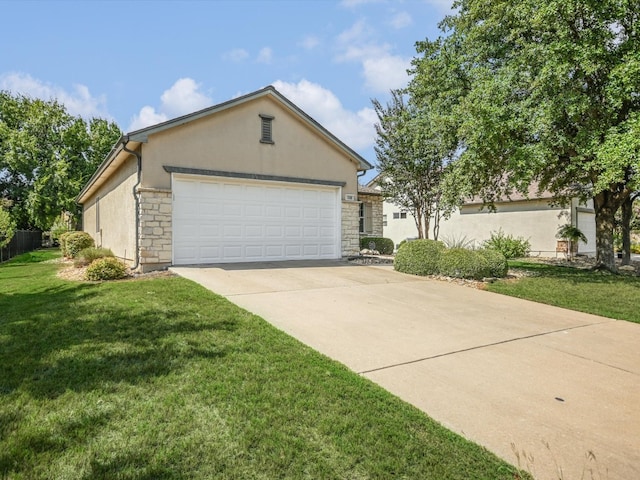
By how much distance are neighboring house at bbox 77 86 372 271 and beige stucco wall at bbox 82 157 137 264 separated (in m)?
0.04

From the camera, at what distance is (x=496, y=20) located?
10.8 meters

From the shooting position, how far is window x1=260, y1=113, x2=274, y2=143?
473 inches

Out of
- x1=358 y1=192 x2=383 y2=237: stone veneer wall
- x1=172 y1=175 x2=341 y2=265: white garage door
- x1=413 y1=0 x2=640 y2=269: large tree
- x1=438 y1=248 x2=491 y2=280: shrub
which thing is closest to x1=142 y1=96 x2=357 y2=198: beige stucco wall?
x1=172 y1=175 x2=341 y2=265: white garage door

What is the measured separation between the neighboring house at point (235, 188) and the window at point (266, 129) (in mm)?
32

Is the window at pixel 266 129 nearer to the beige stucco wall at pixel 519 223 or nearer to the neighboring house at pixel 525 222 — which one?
the neighboring house at pixel 525 222

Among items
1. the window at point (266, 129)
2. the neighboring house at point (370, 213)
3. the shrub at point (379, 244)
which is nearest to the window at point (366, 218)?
the neighboring house at point (370, 213)

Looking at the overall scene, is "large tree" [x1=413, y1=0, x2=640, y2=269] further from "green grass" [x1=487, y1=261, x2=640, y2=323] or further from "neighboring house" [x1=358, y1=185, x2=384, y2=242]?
"neighboring house" [x1=358, y1=185, x2=384, y2=242]

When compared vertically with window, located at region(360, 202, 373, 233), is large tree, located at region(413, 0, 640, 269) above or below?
above

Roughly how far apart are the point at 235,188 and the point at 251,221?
3.63 ft

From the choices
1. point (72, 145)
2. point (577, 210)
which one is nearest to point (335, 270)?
point (577, 210)

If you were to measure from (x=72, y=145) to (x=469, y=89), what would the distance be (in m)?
29.3

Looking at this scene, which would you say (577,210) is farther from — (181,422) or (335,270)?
(181,422)

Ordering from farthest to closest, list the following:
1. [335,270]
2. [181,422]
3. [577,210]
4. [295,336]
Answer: [577,210]
[335,270]
[295,336]
[181,422]

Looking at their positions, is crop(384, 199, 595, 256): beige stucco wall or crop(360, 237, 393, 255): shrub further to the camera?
crop(384, 199, 595, 256): beige stucco wall
